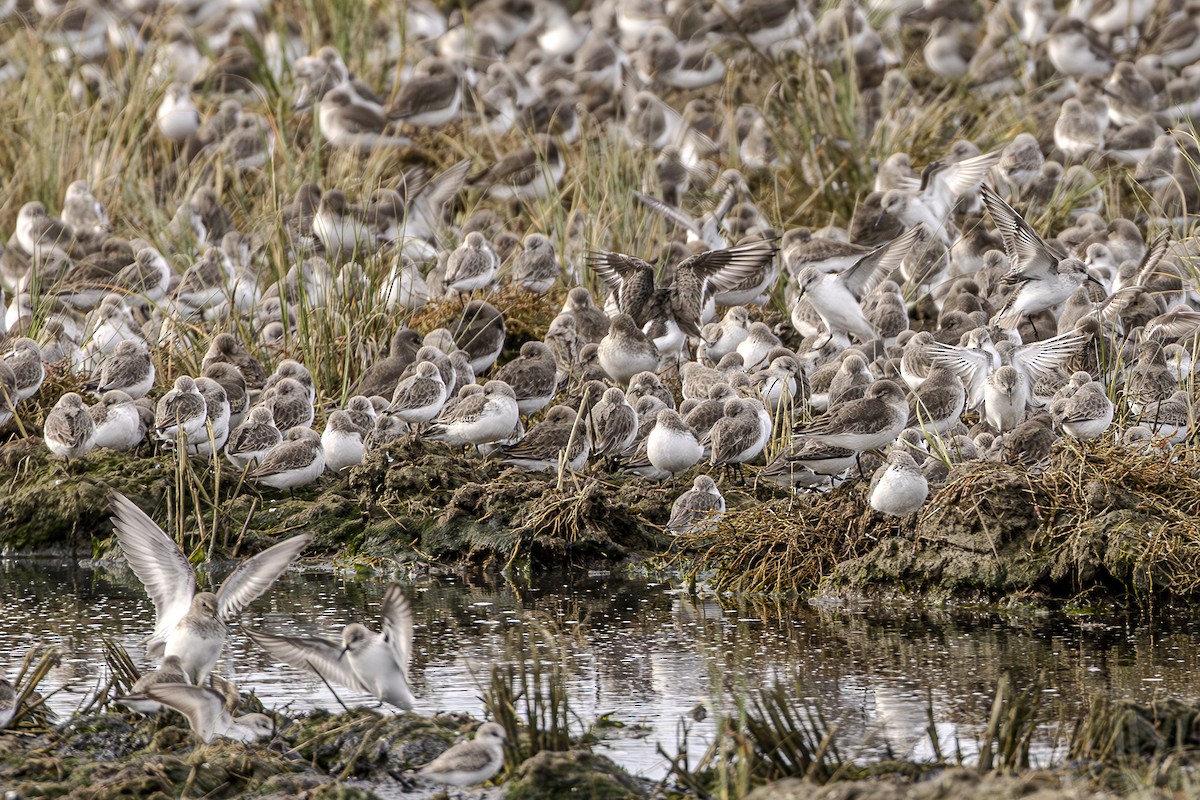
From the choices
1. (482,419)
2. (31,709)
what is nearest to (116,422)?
(482,419)

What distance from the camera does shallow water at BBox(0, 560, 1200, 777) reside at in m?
8.31

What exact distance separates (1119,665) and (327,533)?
551 cm

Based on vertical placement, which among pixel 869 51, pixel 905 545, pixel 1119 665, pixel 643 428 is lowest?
pixel 1119 665

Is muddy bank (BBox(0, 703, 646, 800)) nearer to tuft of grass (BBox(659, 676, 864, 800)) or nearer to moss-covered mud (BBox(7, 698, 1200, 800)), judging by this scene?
moss-covered mud (BBox(7, 698, 1200, 800))

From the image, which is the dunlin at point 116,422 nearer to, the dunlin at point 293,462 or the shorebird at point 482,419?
the dunlin at point 293,462

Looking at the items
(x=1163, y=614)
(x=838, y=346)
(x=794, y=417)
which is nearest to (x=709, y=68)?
(x=838, y=346)

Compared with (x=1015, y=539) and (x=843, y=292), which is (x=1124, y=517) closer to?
(x=1015, y=539)

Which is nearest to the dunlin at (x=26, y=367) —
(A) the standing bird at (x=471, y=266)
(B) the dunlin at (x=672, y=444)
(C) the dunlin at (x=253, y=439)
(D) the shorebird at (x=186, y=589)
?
(C) the dunlin at (x=253, y=439)

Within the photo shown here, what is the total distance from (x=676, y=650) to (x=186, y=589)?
2541 millimetres

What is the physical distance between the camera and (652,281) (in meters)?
14.0

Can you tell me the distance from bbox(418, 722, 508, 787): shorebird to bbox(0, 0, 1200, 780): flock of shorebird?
0.03 meters

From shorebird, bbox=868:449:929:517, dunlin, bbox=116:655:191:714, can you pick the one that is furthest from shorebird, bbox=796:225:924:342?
dunlin, bbox=116:655:191:714

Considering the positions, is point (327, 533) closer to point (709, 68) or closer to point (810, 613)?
point (810, 613)

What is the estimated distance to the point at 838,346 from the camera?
14562 mm
